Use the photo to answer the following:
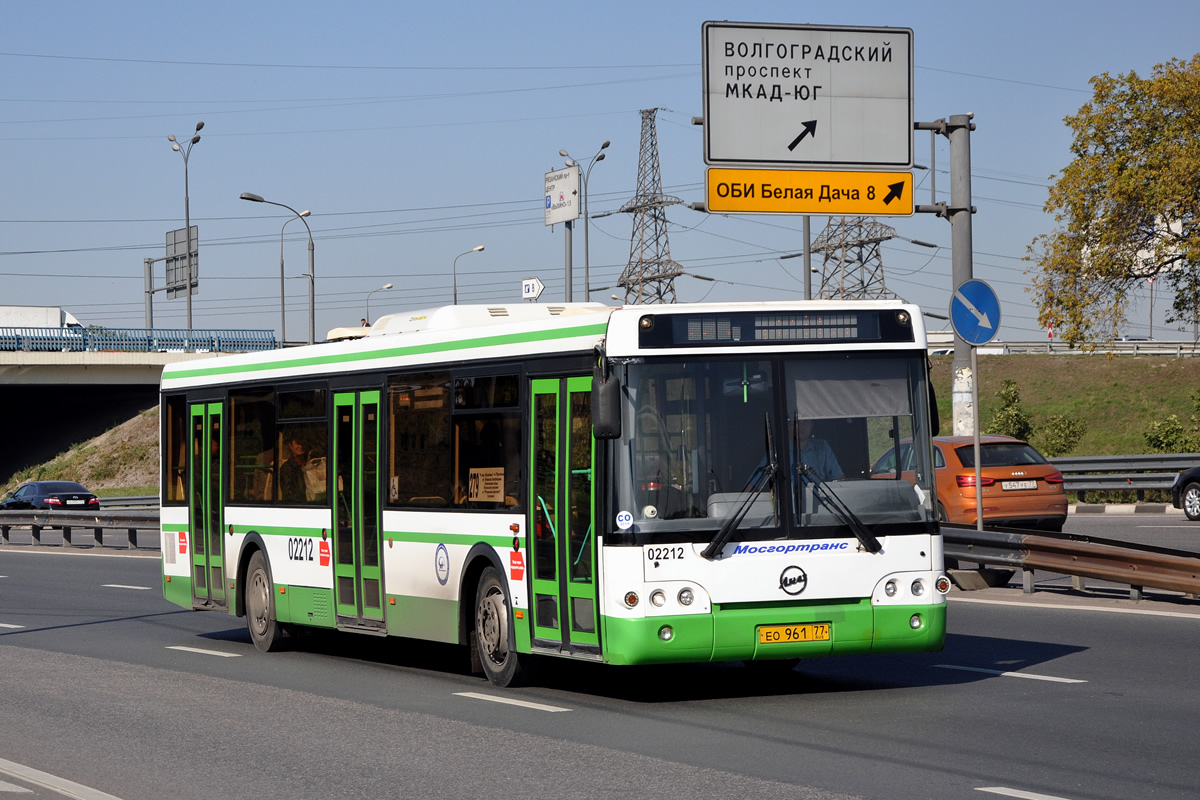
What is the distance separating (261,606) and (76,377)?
2104 inches

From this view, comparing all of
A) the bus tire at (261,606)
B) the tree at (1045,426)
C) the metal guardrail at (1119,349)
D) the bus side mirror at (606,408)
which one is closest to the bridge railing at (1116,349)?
the metal guardrail at (1119,349)

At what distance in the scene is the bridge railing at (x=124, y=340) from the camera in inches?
2584

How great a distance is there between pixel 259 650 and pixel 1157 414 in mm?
53676

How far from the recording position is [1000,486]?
21.9m

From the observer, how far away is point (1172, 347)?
7288cm

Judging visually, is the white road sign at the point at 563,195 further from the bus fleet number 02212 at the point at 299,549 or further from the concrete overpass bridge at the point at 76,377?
the bus fleet number 02212 at the point at 299,549

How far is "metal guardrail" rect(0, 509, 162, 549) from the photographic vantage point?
1284 inches

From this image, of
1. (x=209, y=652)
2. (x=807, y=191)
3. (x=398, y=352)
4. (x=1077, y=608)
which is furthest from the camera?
(x=807, y=191)

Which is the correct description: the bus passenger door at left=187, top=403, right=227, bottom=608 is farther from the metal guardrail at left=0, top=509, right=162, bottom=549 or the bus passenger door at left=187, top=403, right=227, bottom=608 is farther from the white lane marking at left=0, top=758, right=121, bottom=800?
the metal guardrail at left=0, top=509, right=162, bottom=549

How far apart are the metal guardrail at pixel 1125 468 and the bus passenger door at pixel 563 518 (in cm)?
2357

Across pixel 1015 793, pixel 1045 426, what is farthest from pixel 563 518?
pixel 1045 426

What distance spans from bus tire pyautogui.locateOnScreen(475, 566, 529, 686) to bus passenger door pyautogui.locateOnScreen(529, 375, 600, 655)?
45 centimetres

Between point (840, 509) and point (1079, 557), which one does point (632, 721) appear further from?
point (1079, 557)

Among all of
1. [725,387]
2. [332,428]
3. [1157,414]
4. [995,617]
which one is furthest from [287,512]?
[1157,414]
